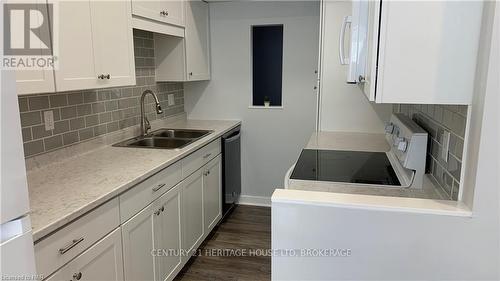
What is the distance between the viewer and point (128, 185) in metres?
1.72

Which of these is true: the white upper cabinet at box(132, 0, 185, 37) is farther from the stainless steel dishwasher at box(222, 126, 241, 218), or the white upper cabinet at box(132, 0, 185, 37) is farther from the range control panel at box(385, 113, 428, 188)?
the range control panel at box(385, 113, 428, 188)

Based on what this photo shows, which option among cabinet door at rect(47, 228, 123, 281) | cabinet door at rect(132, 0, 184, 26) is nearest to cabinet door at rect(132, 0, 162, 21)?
cabinet door at rect(132, 0, 184, 26)

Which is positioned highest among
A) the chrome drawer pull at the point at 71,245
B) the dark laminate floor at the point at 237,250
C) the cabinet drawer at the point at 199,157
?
the cabinet drawer at the point at 199,157

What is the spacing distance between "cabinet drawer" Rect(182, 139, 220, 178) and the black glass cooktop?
84cm

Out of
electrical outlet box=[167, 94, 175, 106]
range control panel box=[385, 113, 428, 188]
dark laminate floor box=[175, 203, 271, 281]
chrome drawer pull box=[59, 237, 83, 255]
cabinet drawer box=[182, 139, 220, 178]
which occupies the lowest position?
dark laminate floor box=[175, 203, 271, 281]

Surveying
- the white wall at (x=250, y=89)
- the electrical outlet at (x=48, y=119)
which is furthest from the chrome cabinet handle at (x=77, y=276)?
the white wall at (x=250, y=89)

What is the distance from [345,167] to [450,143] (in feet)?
2.19

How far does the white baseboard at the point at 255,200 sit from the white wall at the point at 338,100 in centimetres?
131

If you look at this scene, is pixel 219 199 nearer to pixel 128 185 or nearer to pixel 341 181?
pixel 128 185

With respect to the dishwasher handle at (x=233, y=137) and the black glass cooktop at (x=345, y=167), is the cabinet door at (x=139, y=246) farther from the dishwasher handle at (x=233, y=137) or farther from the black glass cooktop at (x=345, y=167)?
the dishwasher handle at (x=233, y=137)

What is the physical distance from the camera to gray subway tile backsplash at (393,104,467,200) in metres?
1.17

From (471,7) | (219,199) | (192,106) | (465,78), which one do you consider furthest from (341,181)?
(192,106)

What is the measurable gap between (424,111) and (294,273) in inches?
40.5

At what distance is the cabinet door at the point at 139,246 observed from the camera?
180 cm
